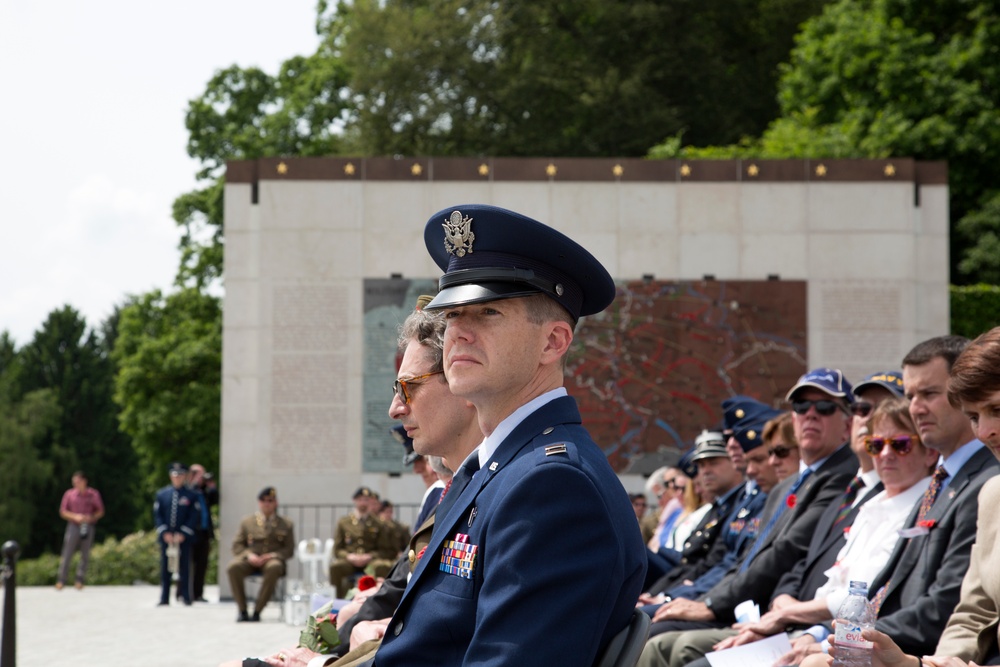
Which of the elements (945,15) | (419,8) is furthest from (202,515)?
(945,15)

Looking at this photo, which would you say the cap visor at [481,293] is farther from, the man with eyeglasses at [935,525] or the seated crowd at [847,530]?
the man with eyeglasses at [935,525]

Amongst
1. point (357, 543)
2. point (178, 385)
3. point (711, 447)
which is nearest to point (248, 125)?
point (178, 385)

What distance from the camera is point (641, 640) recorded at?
2.57 m

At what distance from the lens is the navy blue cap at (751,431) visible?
7707 millimetres

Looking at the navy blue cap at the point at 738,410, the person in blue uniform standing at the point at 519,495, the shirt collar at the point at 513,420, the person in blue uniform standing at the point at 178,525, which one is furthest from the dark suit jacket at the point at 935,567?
the person in blue uniform standing at the point at 178,525

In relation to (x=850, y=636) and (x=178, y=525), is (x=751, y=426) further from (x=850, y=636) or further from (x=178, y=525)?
(x=178, y=525)

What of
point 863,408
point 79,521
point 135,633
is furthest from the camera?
point 79,521

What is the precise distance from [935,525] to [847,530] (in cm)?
96

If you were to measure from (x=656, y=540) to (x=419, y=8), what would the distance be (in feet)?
73.5

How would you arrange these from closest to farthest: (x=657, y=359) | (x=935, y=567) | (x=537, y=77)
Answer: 1. (x=935, y=567)
2. (x=657, y=359)
3. (x=537, y=77)

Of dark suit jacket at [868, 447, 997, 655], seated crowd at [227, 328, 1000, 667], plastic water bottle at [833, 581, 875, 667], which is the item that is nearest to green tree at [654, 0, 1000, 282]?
seated crowd at [227, 328, 1000, 667]

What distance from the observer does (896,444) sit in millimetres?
5145

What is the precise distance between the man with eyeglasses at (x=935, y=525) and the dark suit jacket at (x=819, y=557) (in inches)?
28.4

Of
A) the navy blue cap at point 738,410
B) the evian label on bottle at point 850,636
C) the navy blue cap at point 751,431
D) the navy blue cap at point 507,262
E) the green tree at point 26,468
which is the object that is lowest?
the green tree at point 26,468
